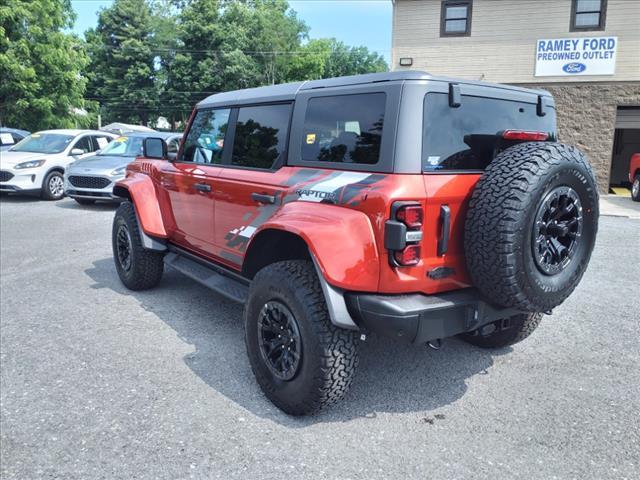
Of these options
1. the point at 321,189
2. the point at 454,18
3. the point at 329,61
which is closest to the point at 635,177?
the point at 454,18

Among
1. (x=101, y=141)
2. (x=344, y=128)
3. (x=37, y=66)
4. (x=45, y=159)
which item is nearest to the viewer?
(x=344, y=128)

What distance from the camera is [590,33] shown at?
13.1 meters

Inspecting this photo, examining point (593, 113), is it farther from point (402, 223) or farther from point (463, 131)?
point (402, 223)

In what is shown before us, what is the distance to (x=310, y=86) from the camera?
3404 millimetres

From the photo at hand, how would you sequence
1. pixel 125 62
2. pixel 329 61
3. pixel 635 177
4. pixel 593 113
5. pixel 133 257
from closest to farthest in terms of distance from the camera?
pixel 133 257
pixel 635 177
pixel 593 113
pixel 125 62
pixel 329 61

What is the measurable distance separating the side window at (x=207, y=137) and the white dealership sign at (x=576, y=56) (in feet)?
38.0

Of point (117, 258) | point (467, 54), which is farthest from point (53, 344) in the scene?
point (467, 54)

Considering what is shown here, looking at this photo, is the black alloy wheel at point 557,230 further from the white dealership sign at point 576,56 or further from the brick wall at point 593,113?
the white dealership sign at point 576,56

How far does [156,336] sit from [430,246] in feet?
8.39

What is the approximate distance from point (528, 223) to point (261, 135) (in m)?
Result: 2.03

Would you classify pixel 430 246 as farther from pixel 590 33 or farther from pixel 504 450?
pixel 590 33

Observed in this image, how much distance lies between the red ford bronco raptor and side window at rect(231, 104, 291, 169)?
0.07 metres

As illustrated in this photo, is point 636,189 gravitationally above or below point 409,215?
below

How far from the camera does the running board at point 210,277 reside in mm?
3823
